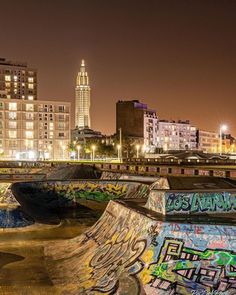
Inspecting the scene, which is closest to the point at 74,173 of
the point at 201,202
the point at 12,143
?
the point at 201,202

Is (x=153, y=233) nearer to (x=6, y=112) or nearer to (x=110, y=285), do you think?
(x=110, y=285)

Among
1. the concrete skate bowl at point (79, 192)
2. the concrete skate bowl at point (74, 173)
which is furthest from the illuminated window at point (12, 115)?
the concrete skate bowl at point (79, 192)

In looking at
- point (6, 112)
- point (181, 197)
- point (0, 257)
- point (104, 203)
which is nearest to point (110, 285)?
point (181, 197)

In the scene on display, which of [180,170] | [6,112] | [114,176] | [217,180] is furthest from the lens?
[6,112]

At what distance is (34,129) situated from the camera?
537ft

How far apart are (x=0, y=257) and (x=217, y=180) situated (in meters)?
9.93

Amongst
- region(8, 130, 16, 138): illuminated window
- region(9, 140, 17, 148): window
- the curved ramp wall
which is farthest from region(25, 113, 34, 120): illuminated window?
the curved ramp wall

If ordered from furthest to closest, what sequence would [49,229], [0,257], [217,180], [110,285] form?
[49,229] < [217,180] < [0,257] < [110,285]

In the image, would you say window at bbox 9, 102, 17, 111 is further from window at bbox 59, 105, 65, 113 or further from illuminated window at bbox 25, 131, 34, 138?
window at bbox 59, 105, 65, 113

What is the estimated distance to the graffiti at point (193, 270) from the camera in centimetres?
1077

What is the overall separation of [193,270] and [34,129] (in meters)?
156

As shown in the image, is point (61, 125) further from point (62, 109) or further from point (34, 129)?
point (34, 129)

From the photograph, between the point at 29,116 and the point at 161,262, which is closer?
the point at 161,262

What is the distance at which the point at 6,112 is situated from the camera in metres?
158
